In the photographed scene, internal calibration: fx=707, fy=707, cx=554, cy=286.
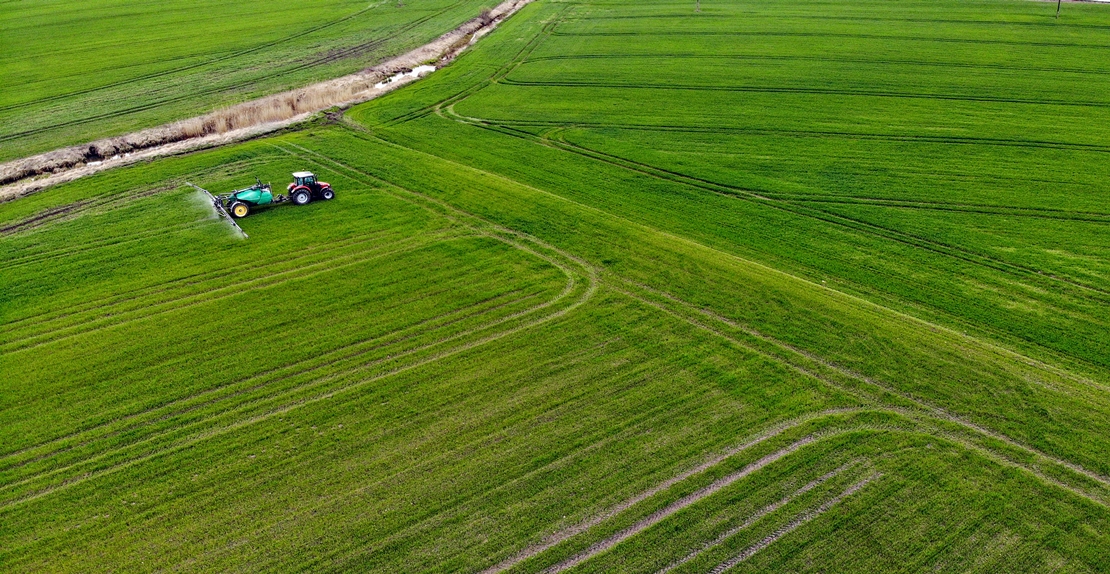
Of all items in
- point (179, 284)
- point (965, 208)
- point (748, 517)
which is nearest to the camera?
point (748, 517)

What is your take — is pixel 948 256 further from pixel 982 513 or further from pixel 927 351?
pixel 982 513

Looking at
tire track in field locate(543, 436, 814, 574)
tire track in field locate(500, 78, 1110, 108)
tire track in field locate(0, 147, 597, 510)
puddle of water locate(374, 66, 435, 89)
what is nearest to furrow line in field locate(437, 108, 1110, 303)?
tire track in field locate(0, 147, 597, 510)

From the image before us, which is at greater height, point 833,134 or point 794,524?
→ point 833,134

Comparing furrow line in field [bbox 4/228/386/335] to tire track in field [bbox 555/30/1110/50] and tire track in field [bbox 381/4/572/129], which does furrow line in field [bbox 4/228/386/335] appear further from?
tire track in field [bbox 555/30/1110/50]

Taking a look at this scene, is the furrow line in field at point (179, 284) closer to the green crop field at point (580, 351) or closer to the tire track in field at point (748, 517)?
the green crop field at point (580, 351)

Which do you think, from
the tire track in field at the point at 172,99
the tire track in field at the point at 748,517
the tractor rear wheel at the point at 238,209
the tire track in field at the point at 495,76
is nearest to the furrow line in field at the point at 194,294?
the tractor rear wheel at the point at 238,209

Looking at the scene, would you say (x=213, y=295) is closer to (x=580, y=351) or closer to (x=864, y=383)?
(x=580, y=351)

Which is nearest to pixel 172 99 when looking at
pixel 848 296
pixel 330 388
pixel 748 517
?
pixel 330 388
